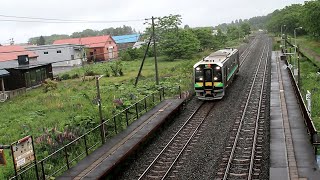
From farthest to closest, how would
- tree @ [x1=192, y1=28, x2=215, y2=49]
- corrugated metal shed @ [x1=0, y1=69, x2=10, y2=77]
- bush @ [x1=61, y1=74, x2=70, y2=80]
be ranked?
tree @ [x1=192, y1=28, x2=215, y2=49] < bush @ [x1=61, y1=74, x2=70, y2=80] < corrugated metal shed @ [x1=0, y1=69, x2=10, y2=77]

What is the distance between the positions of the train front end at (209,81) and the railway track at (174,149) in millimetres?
2522

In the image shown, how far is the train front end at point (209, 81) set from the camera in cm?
2561

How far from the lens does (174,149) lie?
16703 millimetres

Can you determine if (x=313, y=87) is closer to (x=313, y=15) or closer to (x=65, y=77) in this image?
(x=65, y=77)

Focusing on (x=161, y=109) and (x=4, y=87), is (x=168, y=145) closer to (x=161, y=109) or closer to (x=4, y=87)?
(x=161, y=109)

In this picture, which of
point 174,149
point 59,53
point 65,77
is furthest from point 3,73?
point 59,53

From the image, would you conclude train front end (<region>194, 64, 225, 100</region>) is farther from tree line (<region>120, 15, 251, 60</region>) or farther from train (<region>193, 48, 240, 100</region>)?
tree line (<region>120, 15, 251, 60</region>)

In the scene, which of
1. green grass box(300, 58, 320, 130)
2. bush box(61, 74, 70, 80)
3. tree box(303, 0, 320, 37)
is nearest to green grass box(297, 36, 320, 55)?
tree box(303, 0, 320, 37)

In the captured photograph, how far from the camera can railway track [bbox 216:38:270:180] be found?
536 inches

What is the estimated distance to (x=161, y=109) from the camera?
23.0 meters

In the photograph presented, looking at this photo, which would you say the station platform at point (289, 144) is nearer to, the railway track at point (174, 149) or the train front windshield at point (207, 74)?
the railway track at point (174, 149)

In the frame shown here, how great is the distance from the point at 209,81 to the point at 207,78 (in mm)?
266

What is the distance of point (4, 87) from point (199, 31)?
139 feet

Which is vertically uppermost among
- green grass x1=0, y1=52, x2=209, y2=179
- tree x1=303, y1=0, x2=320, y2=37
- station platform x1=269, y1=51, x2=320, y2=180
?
tree x1=303, y1=0, x2=320, y2=37
